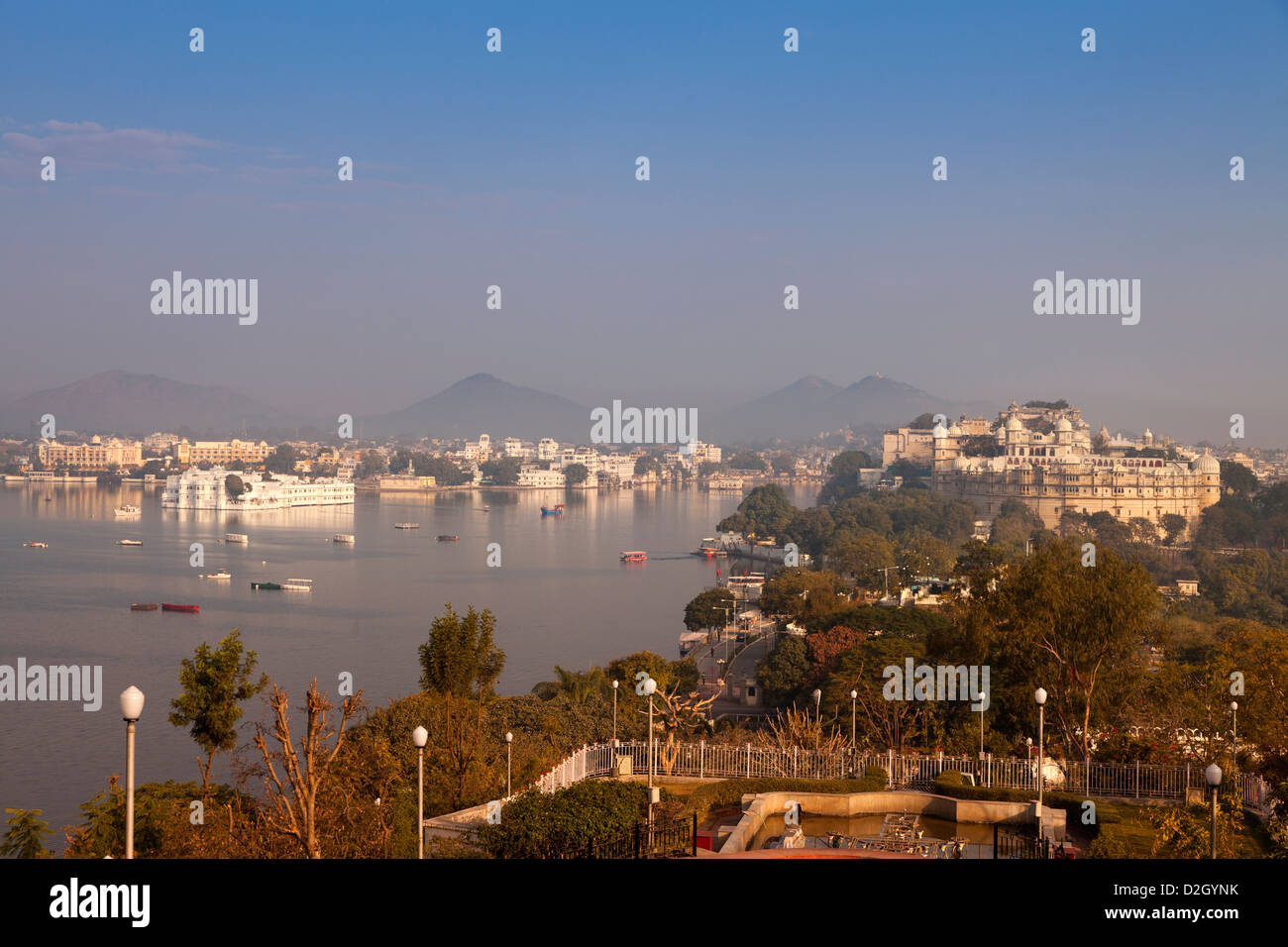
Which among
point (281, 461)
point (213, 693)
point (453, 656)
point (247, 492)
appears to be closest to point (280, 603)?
point (453, 656)

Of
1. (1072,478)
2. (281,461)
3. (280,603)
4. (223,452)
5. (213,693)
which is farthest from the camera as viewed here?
(223,452)

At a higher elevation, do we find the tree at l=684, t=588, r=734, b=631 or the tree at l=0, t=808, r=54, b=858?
the tree at l=0, t=808, r=54, b=858

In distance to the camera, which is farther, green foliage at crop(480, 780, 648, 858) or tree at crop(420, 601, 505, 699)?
tree at crop(420, 601, 505, 699)

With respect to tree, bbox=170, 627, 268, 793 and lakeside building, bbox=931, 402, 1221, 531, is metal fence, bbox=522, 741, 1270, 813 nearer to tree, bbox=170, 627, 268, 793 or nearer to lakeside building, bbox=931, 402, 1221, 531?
tree, bbox=170, 627, 268, 793

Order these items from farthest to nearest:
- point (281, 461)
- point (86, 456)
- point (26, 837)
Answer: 1. point (281, 461)
2. point (86, 456)
3. point (26, 837)

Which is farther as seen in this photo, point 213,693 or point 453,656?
point 453,656

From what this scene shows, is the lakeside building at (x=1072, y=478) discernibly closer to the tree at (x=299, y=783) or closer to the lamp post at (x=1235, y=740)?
the lamp post at (x=1235, y=740)

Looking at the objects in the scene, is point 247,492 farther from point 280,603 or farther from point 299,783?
point 299,783

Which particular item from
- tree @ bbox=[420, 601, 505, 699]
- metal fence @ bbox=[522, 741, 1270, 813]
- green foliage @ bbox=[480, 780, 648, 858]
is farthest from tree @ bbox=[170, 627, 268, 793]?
green foliage @ bbox=[480, 780, 648, 858]
